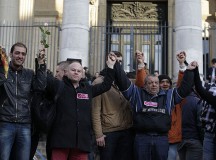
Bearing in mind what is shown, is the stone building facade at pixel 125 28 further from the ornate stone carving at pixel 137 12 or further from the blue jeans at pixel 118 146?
the blue jeans at pixel 118 146

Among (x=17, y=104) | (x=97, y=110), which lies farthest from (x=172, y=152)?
(x=17, y=104)

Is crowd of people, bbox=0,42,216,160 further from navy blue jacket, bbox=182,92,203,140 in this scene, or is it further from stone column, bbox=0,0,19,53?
stone column, bbox=0,0,19,53

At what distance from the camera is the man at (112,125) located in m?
5.90

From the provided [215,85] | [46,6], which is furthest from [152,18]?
[215,85]

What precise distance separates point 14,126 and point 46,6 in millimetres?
12224

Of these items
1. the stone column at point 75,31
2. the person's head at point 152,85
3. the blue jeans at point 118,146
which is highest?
the stone column at point 75,31

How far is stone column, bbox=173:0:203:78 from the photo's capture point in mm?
11938

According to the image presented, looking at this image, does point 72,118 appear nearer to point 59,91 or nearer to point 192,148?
point 59,91

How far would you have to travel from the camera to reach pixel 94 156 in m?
6.50

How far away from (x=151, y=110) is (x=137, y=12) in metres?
11.6

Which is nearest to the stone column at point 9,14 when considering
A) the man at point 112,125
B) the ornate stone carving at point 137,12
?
the ornate stone carving at point 137,12

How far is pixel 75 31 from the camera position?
40.0 feet

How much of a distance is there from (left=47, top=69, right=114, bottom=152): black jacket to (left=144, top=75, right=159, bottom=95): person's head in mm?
907

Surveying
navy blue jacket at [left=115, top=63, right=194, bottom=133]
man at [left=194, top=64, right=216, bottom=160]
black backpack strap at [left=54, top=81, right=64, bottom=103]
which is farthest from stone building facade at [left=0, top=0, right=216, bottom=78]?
black backpack strap at [left=54, top=81, right=64, bottom=103]
